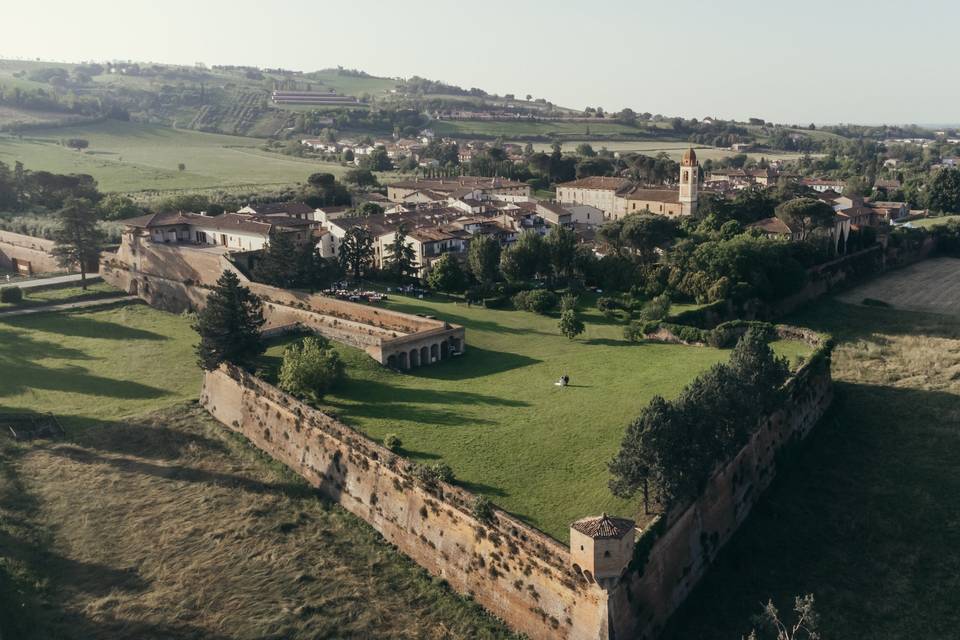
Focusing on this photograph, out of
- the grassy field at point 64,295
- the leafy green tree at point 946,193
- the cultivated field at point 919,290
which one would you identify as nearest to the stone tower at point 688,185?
the cultivated field at point 919,290

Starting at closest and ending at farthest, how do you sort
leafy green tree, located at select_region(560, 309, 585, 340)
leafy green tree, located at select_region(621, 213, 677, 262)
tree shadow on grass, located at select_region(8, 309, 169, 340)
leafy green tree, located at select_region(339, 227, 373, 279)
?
1. leafy green tree, located at select_region(560, 309, 585, 340)
2. tree shadow on grass, located at select_region(8, 309, 169, 340)
3. leafy green tree, located at select_region(339, 227, 373, 279)
4. leafy green tree, located at select_region(621, 213, 677, 262)

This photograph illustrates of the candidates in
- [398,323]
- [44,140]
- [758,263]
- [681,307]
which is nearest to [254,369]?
[398,323]

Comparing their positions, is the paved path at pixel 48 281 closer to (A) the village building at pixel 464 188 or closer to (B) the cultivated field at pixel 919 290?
(A) the village building at pixel 464 188

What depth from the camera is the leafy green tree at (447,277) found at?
59.3 metres

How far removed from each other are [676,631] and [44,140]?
534 ft

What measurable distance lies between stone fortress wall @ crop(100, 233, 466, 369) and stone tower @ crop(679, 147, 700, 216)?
4355 centimetres

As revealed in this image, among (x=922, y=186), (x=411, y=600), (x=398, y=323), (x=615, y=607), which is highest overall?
(x=922, y=186)

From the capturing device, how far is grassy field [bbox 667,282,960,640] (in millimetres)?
25578

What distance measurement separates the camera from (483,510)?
2630 centimetres

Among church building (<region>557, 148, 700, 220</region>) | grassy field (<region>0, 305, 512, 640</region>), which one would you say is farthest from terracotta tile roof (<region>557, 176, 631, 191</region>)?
grassy field (<region>0, 305, 512, 640</region>)

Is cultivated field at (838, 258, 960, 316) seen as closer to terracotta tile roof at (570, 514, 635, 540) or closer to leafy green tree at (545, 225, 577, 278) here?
leafy green tree at (545, 225, 577, 278)

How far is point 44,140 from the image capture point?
151750mm

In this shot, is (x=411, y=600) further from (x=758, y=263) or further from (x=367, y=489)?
(x=758, y=263)

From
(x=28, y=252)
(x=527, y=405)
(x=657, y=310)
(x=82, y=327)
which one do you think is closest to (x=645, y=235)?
(x=657, y=310)
